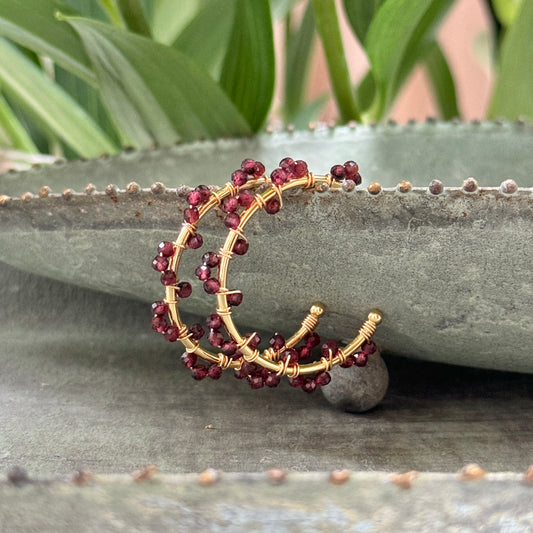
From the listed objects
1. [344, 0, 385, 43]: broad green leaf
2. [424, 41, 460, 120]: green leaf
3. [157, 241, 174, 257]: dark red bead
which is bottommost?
[157, 241, 174, 257]: dark red bead

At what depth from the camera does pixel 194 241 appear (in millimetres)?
→ 259

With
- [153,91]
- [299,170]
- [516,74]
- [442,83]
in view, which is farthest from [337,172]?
[442,83]

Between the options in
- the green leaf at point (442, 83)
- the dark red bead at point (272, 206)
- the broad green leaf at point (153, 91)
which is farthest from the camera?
the green leaf at point (442, 83)

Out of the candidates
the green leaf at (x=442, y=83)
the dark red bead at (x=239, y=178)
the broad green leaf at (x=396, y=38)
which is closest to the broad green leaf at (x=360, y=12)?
the broad green leaf at (x=396, y=38)

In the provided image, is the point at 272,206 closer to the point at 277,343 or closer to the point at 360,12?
the point at 277,343

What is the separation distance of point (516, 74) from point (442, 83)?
0.15 metres

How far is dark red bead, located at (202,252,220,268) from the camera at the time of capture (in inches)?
10.3

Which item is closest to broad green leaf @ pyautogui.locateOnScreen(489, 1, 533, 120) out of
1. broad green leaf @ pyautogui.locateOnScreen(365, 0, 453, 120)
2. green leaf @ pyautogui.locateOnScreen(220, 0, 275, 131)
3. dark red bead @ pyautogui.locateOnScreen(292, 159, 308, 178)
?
broad green leaf @ pyautogui.locateOnScreen(365, 0, 453, 120)

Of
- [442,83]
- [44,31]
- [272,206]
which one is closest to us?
[272,206]

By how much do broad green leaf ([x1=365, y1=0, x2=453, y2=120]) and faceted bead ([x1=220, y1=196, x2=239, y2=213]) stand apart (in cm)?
19

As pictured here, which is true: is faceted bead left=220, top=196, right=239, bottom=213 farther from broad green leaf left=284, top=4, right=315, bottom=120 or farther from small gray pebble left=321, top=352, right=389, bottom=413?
broad green leaf left=284, top=4, right=315, bottom=120

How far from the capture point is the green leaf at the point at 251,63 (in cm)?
41

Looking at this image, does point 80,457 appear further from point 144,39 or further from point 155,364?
point 144,39

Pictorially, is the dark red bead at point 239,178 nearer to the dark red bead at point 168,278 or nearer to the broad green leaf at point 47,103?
the dark red bead at point 168,278
